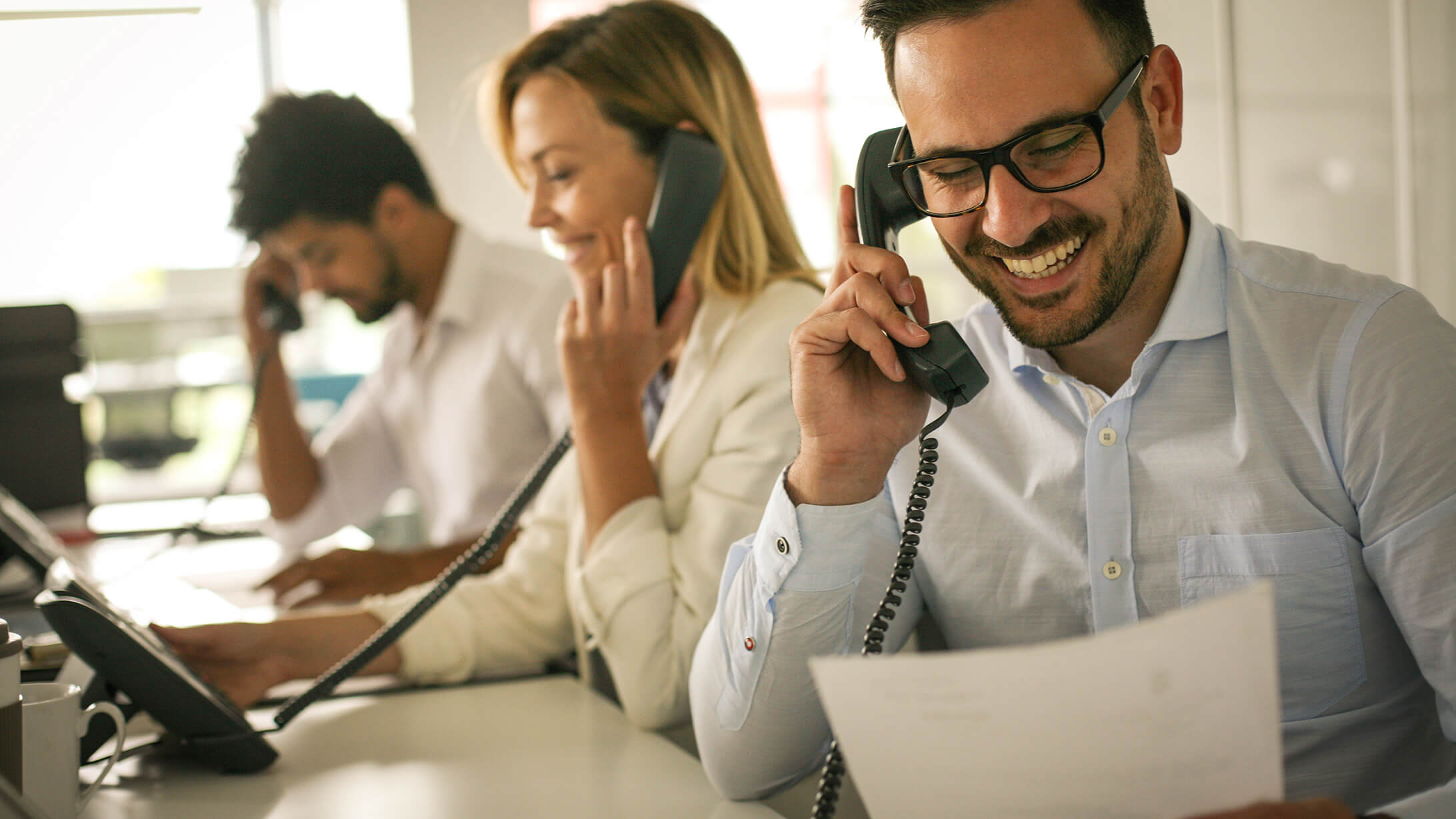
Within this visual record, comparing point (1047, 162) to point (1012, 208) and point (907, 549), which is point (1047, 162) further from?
point (907, 549)

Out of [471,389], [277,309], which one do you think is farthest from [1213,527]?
[277,309]

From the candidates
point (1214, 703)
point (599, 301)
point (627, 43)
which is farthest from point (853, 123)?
point (1214, 703)

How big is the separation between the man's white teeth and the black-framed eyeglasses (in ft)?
0.18

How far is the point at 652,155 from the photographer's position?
1.62 metres

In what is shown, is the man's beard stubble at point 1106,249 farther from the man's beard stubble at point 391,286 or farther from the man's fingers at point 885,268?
the man's beard stubble at point 391,286

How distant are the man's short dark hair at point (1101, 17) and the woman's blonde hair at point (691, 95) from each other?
0.58 meters

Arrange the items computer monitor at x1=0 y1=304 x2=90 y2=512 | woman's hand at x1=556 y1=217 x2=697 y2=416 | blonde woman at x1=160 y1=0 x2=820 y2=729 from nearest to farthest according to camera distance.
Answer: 1. blonde woman at x1=160 y1=0 x2=820 y2=729
2. woman's hand at x1=556 y1=217 x2=697 y2=416
3. computer monitor at x1=0 y1=304 x2=90 y2=512

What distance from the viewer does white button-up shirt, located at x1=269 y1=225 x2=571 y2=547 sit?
2.26 meters

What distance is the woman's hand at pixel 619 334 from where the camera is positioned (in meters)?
1.39

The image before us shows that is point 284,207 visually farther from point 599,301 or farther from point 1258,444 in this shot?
point 1258,444

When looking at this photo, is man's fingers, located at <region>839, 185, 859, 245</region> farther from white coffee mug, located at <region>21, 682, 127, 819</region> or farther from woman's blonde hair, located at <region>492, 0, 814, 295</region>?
white coffee mug, located at <region>21, 682, 127, 819</region>

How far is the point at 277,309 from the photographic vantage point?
2.56 m

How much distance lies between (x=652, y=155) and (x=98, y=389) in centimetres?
322

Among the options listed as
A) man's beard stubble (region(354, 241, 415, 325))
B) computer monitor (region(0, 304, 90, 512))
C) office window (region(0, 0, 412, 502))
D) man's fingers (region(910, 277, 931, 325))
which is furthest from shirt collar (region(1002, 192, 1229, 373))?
office window (region(0, 0, 412, 502))
